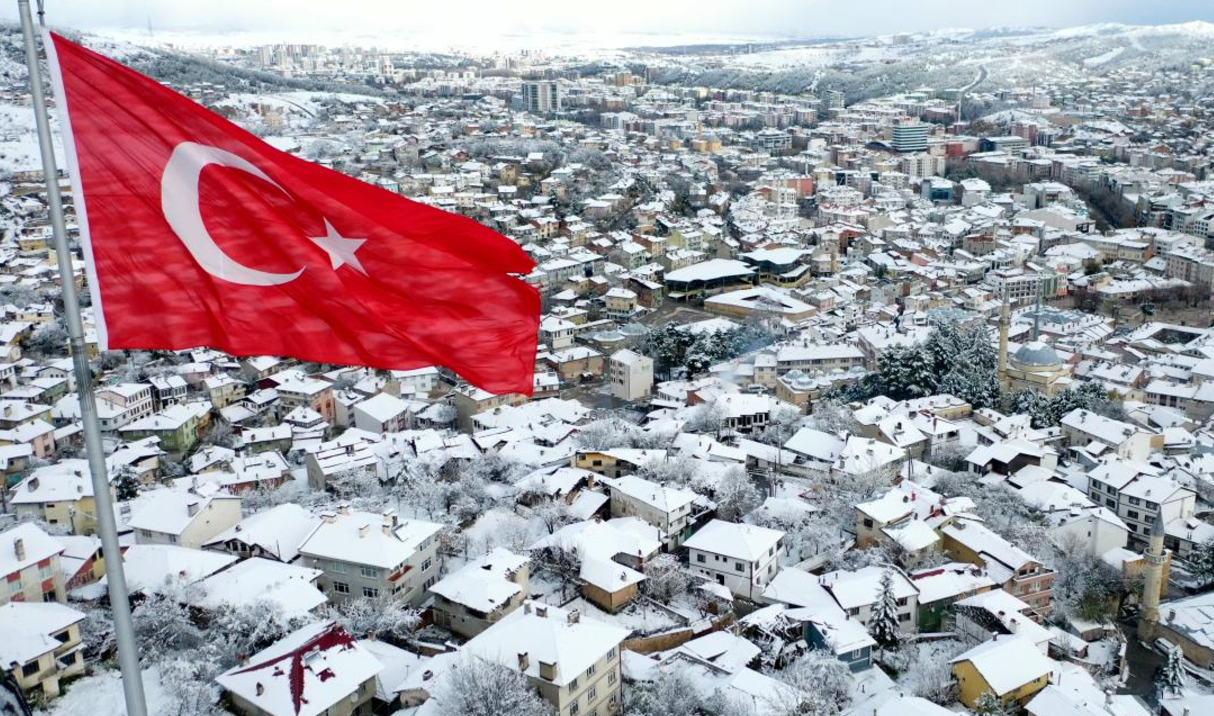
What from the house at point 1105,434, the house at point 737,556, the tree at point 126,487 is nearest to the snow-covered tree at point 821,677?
the house at point 737,556

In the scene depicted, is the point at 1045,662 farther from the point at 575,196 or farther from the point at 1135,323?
the point at 575,196

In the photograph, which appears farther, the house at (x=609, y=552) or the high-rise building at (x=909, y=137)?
the high-rise building at (x=909, y=137)

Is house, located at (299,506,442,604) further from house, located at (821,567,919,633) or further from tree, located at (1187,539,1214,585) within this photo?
tree, located at (1187,539,1214,585)

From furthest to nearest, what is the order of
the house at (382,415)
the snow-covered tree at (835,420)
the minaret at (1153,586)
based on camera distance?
the house at (382,415)
the snow-covered tree at (835,420)
the minaret at (1153,586)

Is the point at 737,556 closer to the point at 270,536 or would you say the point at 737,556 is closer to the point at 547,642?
the point at 547,642

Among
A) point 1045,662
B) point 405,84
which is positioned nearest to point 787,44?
point 405,84

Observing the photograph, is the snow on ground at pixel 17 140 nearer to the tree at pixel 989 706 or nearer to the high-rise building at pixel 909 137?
the tree at pixel 989 706
